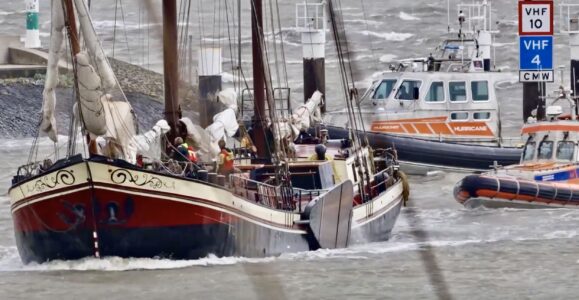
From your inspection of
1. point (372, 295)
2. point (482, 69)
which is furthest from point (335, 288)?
point (482, 69)

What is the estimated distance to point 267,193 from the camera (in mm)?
32031

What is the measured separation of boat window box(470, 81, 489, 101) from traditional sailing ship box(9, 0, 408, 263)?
54.0 feet

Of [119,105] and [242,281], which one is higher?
[119,105]

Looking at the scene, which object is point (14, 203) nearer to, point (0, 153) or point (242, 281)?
point (242, 281)

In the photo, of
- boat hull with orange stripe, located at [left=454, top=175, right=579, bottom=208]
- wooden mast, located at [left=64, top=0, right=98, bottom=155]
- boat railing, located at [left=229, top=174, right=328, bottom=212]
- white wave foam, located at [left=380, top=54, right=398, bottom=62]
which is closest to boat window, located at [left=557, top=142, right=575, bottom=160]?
boat hull with orange stripe, located at [left=454, top=175, right=579, bottom=208]

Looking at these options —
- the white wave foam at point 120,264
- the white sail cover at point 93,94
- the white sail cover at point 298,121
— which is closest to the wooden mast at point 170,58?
the white sail cover at point 298,121

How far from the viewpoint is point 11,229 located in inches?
1457

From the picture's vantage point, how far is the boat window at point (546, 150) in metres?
40.8

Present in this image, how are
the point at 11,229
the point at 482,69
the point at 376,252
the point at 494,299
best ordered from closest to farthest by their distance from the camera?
1. the point at 494,299
2. the point at 376,252
3. the point at 11,229
4. the point at 482,69

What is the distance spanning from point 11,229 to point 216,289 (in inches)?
358

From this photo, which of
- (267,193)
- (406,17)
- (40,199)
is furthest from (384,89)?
(406,17)

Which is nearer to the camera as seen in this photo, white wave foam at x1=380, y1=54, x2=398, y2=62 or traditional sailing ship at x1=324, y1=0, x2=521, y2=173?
traditional sailing ship at x1=324, y1=0, x2=521, y2=173

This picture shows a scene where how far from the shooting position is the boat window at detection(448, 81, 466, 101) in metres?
49.0

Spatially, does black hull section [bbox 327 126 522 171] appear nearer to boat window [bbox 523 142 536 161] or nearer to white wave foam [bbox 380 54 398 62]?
boat window [bbox 523 142 536 161]
